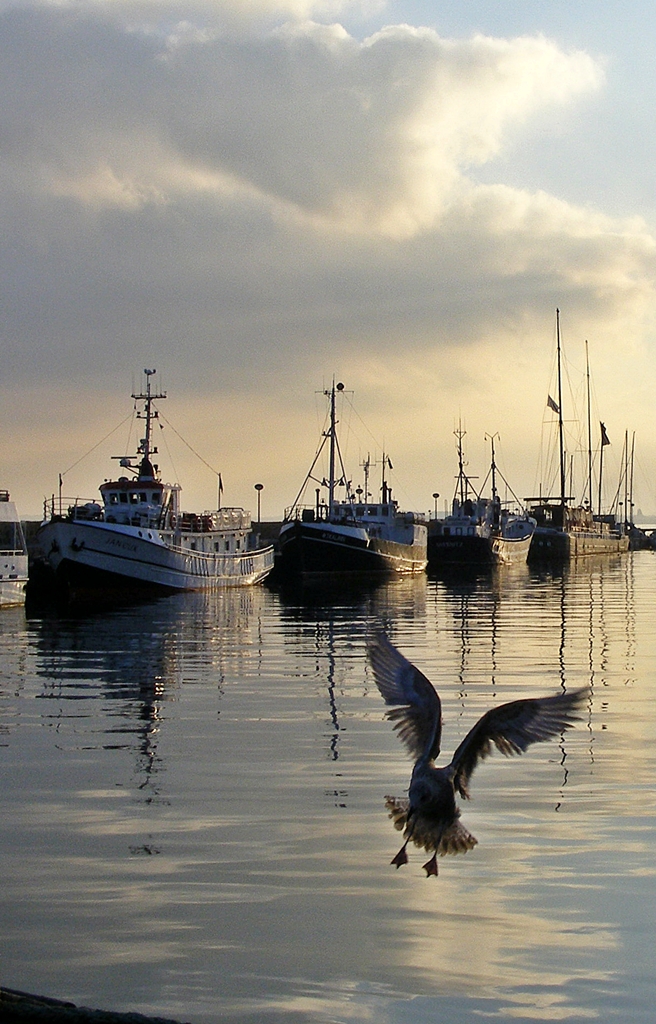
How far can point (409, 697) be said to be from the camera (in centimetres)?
1048

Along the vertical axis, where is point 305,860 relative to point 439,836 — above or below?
below

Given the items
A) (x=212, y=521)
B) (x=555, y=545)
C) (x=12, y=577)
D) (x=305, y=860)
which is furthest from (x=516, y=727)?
(x=555, y=545)

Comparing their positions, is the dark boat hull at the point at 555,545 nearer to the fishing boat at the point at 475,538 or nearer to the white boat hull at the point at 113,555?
the fishing boat at the point at 475,538

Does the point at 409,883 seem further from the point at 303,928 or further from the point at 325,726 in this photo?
the point at 325,726

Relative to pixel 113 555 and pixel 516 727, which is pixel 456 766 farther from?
pixel 113 555

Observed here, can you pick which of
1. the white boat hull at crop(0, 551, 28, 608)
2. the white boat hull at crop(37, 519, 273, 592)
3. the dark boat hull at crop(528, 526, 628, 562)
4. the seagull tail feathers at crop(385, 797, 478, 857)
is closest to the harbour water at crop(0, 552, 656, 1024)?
the seagull tail feathers at crop(385, 797, 478, 857)

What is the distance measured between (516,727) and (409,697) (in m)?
1.12

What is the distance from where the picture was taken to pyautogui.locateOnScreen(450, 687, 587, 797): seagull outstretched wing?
31.4ft

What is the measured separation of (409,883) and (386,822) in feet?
6.44

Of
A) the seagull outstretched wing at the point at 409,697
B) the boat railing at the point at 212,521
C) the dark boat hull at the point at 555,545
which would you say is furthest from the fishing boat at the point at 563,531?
the seagull outstretched wing at the point at 409,697

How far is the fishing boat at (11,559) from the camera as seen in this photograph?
151ft

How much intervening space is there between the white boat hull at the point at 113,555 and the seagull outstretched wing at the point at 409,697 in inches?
1699

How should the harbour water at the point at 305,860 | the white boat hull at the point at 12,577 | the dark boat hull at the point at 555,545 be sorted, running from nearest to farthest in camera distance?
the harbour water at the point at 305,860
the white boat hull at the point at 12,577
the dark boat hull at the point at 555,545

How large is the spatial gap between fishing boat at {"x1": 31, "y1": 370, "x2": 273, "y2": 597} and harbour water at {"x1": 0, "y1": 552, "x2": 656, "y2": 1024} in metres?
29.3
